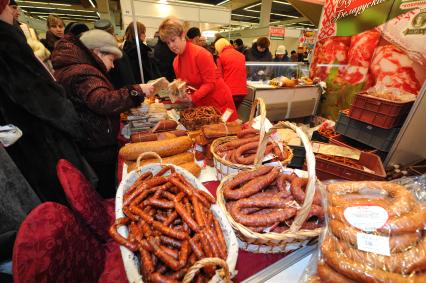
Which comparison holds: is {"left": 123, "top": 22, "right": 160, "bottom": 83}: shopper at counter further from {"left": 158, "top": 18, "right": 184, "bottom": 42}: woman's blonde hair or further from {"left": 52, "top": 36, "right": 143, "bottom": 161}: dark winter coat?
{"left": 52, "top": 36, "right": 143, "bottom": 161}: dark winter coat

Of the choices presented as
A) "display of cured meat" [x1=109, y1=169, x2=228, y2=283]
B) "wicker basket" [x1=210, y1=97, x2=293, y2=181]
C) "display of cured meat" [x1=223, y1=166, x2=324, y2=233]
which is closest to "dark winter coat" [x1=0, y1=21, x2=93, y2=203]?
"display of cured meat" [x1=109, y1=169, x2=228, y2=283]

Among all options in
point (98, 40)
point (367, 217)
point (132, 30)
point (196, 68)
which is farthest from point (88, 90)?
point (132, 30)

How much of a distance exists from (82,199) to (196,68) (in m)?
2.14

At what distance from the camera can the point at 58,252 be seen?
1017mm

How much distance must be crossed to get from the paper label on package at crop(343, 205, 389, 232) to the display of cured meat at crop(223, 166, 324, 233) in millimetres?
210

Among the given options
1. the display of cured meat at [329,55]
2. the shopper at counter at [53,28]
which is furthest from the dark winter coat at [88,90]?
the display of cured meat at [329,55]

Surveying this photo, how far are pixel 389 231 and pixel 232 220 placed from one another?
628 millimetres

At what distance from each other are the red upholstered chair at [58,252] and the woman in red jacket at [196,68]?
2.11m

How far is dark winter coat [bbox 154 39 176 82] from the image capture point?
14.4ft

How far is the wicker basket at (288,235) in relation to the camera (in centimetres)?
92

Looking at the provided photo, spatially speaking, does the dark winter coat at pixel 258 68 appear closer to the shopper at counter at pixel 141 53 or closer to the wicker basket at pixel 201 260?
the shopper at counter at pixel 141 53

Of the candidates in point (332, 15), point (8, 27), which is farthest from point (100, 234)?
point (332, 15)

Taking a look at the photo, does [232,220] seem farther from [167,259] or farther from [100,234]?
[100,234]

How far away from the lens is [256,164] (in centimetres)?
140
